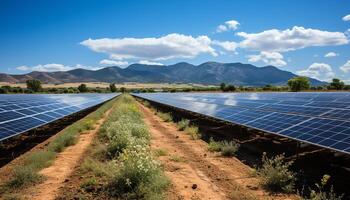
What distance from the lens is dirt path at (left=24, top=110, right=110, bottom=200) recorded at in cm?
847

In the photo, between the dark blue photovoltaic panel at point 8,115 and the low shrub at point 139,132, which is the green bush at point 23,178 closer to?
the dark blue photovoltaic panel at point 8,115

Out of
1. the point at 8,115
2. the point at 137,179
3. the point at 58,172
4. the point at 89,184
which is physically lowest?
the point at 58,172

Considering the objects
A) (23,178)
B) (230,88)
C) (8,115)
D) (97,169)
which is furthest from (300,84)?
(23,178)

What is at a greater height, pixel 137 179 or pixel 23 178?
pixel 137 179

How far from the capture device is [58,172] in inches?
421

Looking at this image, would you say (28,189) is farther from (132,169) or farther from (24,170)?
(132,169)

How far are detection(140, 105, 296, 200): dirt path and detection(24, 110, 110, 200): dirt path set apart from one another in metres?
3.58

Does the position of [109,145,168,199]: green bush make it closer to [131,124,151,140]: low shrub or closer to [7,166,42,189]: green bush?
[7,166,42,189]: green bush

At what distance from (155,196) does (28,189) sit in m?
4.15

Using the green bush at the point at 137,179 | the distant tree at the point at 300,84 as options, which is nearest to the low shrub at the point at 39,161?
the green bush at the point at 137,179

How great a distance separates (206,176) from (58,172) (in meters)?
5.48

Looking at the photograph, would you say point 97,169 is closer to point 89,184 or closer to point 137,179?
point 89,184

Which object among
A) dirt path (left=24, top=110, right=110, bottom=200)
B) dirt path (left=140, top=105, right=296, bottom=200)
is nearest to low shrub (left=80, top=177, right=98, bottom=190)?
dirt path (left=24, top=110, right=110, bottom=200)

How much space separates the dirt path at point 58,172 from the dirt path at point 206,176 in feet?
11.7
